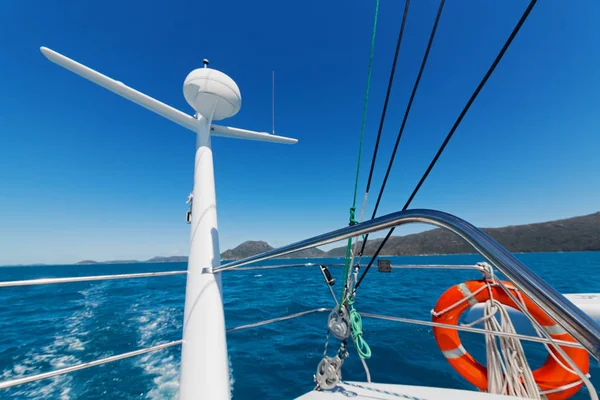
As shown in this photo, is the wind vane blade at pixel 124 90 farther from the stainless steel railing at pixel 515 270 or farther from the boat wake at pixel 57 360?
the boat wake at pixel 57 360

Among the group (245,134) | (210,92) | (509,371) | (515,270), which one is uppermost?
Answer: (210,92)

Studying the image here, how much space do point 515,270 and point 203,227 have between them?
2.37 meters

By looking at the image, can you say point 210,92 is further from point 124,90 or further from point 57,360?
point 57,360

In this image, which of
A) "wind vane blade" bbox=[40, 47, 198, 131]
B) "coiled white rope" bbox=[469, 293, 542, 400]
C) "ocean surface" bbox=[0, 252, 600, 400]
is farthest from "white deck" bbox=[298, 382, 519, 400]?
"wind vane blade" bbox=[40, 47, 198, 131]

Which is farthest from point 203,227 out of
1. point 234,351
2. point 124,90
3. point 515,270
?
point 234,351

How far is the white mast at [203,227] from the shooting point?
71.2 inches

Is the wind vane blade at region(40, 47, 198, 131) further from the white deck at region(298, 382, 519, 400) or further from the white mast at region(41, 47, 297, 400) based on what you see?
the white deck at region(298, 382, 519, 400)

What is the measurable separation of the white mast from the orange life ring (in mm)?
2161

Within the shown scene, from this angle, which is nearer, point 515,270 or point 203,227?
point 515,270

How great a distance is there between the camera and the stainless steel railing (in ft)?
1.82

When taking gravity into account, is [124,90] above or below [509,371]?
above

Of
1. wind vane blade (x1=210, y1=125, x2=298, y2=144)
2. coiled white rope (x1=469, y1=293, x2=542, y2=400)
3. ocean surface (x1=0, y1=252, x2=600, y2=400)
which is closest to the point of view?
coiled white rope (x1=469, y1=293, x2=542, y2=400)

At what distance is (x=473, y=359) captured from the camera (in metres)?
2.53

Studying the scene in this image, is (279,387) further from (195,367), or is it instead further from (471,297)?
(471,297)
